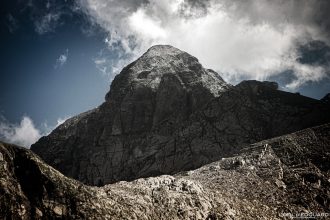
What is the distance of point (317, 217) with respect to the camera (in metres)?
29.0

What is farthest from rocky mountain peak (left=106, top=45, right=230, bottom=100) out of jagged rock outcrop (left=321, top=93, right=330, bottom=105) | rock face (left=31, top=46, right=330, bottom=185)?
jagged rock outcrop (left=321, top=93, right=330, bottom=105)

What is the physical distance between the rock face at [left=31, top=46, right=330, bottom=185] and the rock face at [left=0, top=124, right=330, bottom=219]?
1173 inches

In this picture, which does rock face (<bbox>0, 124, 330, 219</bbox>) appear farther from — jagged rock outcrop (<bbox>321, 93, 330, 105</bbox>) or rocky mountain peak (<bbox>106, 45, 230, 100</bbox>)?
rocky mountain peak (<bbox>106, 45, 230, 100</bbox>)

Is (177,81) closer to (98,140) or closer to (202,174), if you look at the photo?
(98,140)

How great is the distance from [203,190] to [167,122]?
208 feet

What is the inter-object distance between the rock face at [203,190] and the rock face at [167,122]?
97.8 feet

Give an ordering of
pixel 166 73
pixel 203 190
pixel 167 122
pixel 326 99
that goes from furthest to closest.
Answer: pixel 166 73
pixel 167 122
pixel 326 99
pixel 203 190

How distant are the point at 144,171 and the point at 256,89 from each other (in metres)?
36.1

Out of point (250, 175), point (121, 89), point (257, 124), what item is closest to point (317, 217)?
point (250, 175)

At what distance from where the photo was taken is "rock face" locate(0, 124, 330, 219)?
750 inches

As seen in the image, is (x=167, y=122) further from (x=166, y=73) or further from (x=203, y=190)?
(x=203, y=190)

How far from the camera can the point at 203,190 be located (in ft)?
96.5

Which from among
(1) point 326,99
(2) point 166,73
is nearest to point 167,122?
(2) point 166,73

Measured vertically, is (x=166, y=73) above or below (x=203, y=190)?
above
